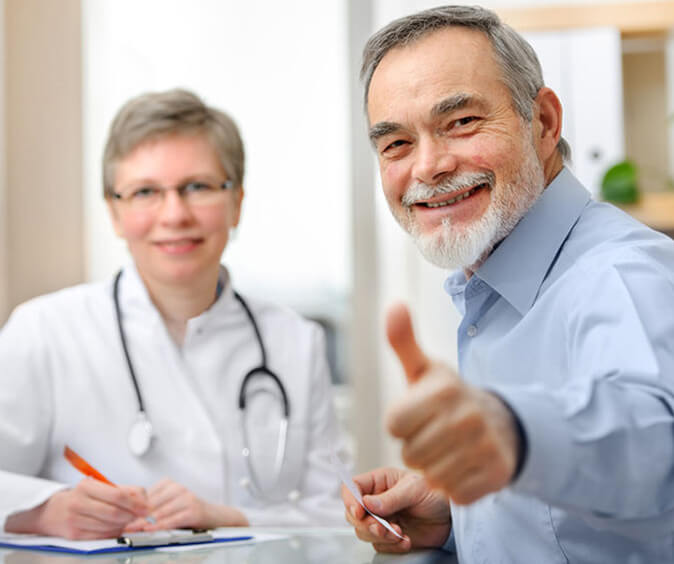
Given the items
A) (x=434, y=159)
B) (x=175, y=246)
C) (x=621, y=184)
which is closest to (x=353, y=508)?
(x=434, y=159)

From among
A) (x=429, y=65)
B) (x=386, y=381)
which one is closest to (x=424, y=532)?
(x=429, y=65)

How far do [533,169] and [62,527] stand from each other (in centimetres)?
92

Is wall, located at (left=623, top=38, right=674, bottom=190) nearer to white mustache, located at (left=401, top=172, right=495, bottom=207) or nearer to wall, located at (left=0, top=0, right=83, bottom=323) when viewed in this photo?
white mustache, located at (left=401, top=172, right=495, bottom=207)

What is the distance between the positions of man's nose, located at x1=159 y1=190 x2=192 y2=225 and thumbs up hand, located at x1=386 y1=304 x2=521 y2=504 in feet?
3.69

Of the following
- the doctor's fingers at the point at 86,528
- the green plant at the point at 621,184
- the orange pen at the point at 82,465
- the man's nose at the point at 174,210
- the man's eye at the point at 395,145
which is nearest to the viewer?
the man's eye at the point at 395,145

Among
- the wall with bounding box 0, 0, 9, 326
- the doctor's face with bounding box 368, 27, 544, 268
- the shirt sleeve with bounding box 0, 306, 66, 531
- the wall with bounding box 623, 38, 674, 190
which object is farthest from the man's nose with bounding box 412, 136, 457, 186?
the wall with bounding box 0, 0, 9, 326

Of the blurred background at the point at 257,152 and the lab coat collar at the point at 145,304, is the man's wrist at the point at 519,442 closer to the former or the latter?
the lab coat collar at the point at 145,304

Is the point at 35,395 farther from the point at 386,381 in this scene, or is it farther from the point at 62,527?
the point at 386,381

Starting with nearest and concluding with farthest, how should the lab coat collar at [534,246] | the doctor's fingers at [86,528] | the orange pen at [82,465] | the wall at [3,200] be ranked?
the lab coat collar at [534,246] → the doctor's fingers at [86,528] → the orange pen at [82,465] → the wall at [3,200]

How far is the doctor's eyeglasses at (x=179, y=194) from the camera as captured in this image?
5.48 feet

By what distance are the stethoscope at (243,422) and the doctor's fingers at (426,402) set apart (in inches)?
44.0

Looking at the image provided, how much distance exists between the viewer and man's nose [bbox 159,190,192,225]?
1.64m

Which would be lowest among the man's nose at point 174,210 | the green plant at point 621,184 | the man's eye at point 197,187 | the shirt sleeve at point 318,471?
the shirt sleeve at point 318,471

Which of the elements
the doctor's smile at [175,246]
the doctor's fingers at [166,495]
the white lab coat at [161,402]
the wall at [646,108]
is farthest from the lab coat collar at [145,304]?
the wall at [646,108]
